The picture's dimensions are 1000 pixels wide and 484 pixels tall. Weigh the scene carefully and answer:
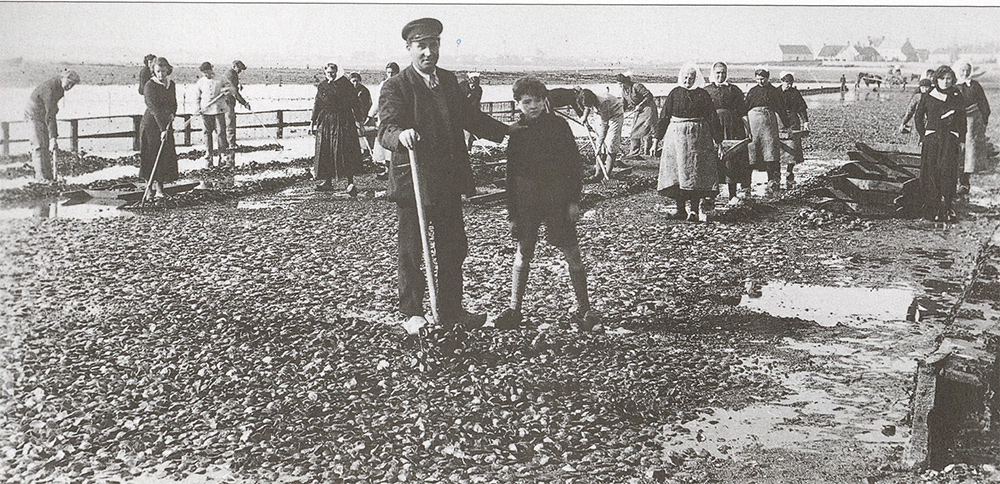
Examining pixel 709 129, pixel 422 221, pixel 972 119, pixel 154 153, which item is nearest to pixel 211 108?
pixel 154 153

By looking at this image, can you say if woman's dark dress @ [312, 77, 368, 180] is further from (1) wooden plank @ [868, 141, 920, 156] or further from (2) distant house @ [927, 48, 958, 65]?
(1) wooden plank @ [868, 141, 920, 156]

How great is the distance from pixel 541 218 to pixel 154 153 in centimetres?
315

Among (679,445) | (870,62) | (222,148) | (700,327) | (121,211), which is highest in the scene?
(870,62)

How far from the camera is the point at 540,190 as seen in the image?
3393mm

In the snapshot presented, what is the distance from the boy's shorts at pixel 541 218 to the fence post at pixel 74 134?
9.27 feet

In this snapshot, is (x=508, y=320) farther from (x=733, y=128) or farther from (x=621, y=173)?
(x=733, y=128)

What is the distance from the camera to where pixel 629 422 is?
3.07 m

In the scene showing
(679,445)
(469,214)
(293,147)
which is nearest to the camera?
(679,445)

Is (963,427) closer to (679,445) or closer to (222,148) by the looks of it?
(679,445)

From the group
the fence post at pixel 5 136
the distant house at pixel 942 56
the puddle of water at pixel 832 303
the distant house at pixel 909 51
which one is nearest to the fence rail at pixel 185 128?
the fence post at pixel 5 136

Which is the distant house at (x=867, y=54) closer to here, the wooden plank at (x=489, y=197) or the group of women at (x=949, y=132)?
the group of women at (x=949, y=132)

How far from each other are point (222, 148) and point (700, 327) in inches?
Result: 126

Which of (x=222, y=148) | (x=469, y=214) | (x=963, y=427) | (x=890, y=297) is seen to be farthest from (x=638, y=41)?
(x=222, y=148)

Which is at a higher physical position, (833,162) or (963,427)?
(833,162)
